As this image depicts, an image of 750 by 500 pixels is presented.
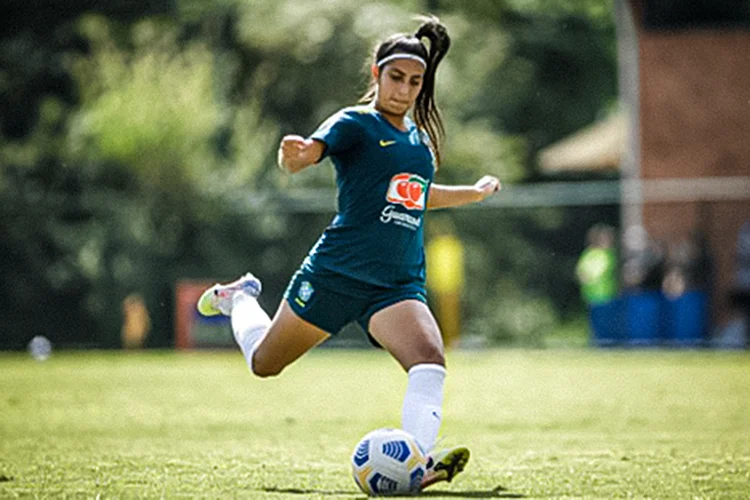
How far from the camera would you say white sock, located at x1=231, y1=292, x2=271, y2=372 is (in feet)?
23.4

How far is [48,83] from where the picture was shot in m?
30.6

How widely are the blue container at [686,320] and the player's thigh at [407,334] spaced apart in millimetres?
15822

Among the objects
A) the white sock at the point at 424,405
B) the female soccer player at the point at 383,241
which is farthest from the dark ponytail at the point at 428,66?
the white sock at the point at 424,405

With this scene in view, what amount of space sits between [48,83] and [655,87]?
12.7m

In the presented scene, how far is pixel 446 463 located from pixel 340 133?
1427 millimetres

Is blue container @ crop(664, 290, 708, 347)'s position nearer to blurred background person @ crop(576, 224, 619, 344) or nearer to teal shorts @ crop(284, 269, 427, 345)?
blurred background person @ crop(576, 224, 619, 344)

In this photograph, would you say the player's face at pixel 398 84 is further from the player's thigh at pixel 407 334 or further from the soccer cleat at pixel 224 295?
the soccer cleat at pixel 224 295

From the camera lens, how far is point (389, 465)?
19.8ft

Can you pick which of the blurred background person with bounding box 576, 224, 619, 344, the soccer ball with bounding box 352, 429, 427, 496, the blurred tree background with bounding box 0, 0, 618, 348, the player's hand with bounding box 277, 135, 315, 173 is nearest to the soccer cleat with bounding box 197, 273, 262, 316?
the player's hand with bounding box 277, 135, 315, 173

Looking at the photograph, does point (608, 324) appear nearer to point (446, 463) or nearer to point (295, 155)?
point (446, 463)

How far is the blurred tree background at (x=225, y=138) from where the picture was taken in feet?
78.2

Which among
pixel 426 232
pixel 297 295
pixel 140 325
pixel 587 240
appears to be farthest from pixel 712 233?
pixel 297 295

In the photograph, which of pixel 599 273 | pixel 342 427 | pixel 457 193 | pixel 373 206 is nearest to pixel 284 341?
pixel 373 206

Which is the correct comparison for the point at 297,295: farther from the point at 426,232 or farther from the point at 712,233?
the point at 426,232
